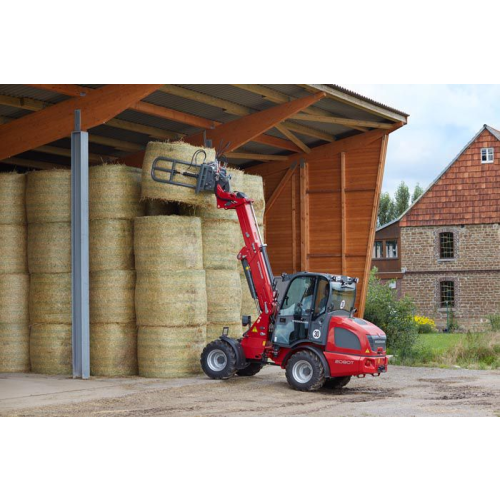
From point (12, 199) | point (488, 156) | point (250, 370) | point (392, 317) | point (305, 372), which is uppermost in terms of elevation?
point (488, 156)

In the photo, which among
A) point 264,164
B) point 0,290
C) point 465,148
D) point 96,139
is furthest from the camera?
point 465,148

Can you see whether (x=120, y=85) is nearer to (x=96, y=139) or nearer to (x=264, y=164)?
(x=96, y=139)

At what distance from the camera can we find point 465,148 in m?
29.2

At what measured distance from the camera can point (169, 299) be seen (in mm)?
12406

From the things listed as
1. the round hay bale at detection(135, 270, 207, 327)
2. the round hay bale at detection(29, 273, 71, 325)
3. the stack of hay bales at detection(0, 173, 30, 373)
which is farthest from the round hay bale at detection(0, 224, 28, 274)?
the round hay bale at detection(135, 270, 207, 327)

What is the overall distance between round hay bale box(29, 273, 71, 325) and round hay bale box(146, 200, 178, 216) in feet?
5.15

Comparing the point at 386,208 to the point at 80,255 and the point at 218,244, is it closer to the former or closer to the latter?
the point at 218,244

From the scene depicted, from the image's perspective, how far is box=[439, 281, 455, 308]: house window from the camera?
2886cm

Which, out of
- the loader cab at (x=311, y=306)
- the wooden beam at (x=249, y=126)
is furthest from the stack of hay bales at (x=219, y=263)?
the wooden beam at (x=249, y=126)

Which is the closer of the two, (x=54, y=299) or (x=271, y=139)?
(x=54, y=299)

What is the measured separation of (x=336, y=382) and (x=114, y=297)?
3.50m

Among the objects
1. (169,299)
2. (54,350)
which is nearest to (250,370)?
(169,299)

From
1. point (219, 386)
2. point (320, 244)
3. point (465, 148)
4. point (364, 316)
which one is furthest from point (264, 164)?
point (465, 148)

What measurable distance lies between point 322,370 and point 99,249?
395cm
